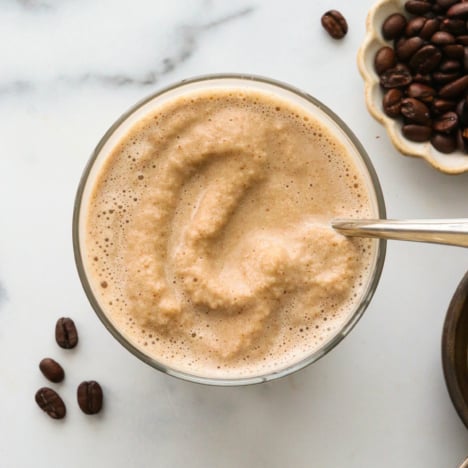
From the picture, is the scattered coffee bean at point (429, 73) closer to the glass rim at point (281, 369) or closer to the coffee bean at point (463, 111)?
the coffee bean at point (463, 111)

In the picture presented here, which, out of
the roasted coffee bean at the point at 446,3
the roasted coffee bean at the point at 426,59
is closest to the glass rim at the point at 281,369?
the roasted coffee bean at the point at 426,59

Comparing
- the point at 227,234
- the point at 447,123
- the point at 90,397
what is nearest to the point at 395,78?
the point at 447,123

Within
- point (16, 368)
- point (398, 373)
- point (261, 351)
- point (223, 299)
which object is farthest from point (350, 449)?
point (16, 368)

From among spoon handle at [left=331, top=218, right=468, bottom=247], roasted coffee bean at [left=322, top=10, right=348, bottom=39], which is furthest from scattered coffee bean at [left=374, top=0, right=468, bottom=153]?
spoon handle at [left=331, top=218, right=468, bottom=247]

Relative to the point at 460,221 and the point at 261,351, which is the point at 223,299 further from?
the point at 460,221

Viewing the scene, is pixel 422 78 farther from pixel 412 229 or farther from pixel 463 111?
pixel 412 229

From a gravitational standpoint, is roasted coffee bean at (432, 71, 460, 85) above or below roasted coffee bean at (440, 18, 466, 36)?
below

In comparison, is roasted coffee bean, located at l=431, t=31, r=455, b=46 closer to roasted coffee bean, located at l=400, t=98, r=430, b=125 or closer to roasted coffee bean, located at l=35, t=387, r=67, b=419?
roasted coffee bean, located at l=400, t=98, r=430, b=125
